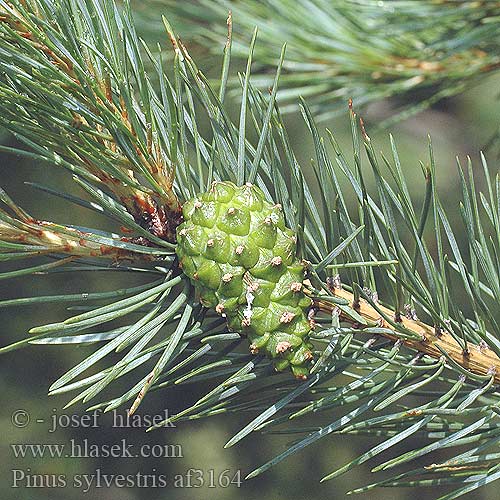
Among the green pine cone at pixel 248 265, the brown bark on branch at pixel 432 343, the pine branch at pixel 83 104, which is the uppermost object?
the pine branch at pixel 83 104

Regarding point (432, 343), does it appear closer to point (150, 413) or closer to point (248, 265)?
point (248, 265)

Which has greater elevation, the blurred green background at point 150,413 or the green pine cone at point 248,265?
the blurred green background at point 150,413

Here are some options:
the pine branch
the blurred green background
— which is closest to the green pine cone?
the pine branch

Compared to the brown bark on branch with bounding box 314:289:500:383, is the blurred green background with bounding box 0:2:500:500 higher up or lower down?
higher up

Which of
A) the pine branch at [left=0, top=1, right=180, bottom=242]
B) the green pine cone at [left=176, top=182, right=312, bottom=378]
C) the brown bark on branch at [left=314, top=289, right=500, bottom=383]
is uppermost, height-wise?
the pine branch at [left=0, top=1, right=180, bottom=242]

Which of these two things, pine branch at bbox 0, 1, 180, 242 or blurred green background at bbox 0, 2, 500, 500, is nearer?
pine branch at bbox 0, 1, 180, 242

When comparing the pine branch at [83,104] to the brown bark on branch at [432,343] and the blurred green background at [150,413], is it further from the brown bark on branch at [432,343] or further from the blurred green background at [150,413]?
the blurred green background at [150,413]

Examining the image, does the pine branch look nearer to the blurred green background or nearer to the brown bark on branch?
the brown bark on branch

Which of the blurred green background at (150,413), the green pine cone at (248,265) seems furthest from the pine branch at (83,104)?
the blurred green background at (150,413)
